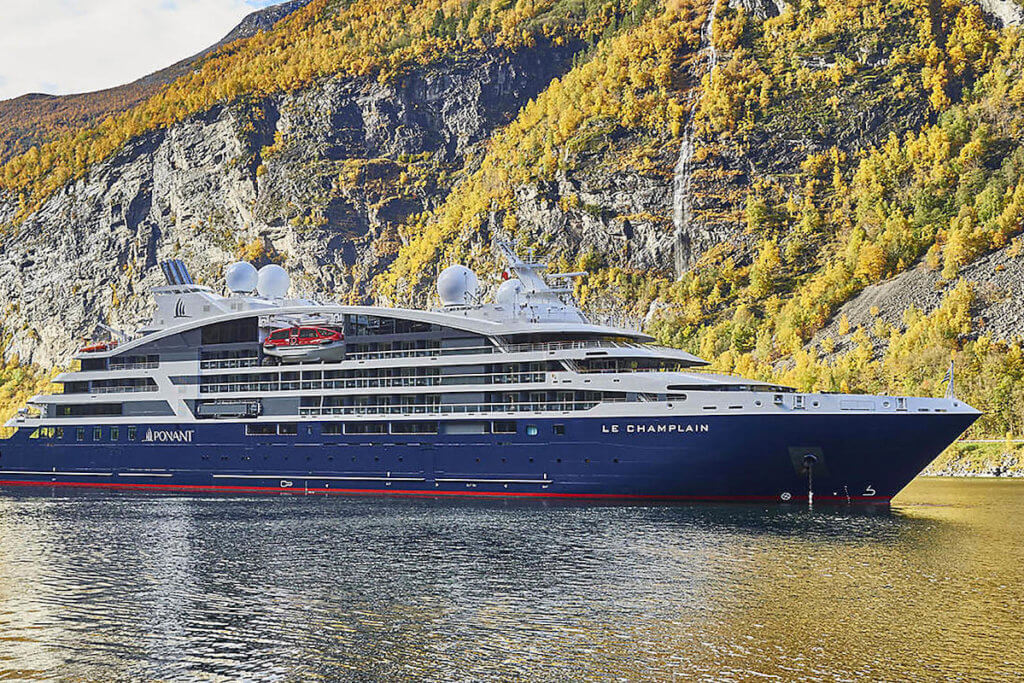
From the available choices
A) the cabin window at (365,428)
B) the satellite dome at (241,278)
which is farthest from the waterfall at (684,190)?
the cabin window at (365,428)

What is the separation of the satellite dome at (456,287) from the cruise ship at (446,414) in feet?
0.42

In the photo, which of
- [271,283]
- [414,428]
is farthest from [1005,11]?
[414,428]

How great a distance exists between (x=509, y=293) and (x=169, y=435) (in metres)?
20.1

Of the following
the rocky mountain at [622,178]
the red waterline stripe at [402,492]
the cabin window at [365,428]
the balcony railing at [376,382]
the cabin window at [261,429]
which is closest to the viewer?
the red waterline stripe at [402,492]

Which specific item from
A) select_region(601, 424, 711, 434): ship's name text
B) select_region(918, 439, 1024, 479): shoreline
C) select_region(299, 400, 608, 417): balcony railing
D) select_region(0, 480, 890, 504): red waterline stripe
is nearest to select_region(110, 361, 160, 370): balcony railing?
select_region(0, 480, 890, 504): red waterline stripe

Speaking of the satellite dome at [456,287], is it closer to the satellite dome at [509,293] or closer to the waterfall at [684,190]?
the satellite dome at [509,293]

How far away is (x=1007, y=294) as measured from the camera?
101250 millimetres

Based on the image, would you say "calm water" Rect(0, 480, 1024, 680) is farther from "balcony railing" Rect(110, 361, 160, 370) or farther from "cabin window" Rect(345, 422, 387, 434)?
"balcony railing" Rect(110, 361, 160, 370)

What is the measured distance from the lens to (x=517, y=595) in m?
28.1

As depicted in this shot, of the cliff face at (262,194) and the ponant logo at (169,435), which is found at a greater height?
the cliff face at (262,194)

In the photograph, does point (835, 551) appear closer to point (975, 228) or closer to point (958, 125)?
point (975, 228)

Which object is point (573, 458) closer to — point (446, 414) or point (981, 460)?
point (446, 414)

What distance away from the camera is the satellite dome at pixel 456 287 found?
193ft

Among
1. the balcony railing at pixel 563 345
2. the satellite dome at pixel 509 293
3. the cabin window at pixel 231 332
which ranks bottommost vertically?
the balcony railing at pixel 563 345
